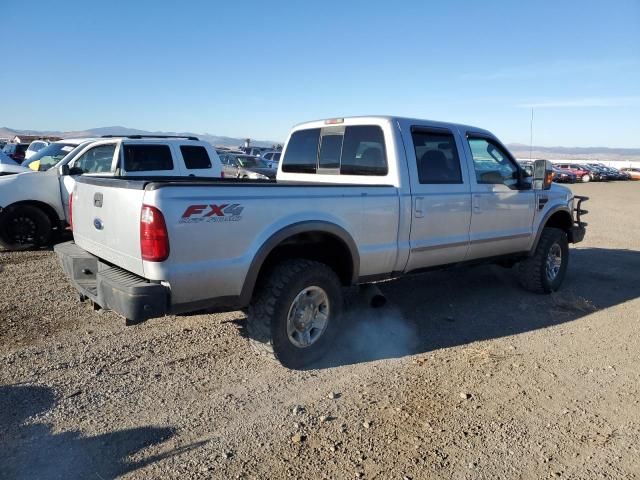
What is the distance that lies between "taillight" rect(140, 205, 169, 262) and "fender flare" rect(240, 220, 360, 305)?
0.64 m

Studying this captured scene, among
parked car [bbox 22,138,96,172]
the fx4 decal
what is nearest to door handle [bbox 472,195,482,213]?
the fx4 decal

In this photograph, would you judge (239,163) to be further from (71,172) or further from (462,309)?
(462,309)

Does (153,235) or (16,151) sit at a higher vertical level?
(16,151)

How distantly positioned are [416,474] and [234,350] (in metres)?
2.09

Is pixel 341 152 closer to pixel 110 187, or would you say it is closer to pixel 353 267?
pixel 353 267

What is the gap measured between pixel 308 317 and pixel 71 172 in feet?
19.8

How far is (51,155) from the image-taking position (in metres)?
10.8

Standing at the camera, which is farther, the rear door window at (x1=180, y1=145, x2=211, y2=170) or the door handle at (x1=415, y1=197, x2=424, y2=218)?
the rear door window at (x1=180, y1=145, x2=211, y2=170)

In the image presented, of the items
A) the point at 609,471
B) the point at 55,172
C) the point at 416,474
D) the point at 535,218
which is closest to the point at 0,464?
the point at 416,474

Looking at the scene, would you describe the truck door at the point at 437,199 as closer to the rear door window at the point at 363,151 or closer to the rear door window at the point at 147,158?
the rear door window at the point at 363,151

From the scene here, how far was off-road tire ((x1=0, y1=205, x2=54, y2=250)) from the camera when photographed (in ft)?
27.1

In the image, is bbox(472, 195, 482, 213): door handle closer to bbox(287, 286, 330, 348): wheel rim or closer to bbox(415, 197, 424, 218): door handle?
bbox(415, 197, 424, 218): door handle

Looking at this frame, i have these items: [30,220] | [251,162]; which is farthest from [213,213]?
[251,162]

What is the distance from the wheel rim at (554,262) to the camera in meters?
6.43
